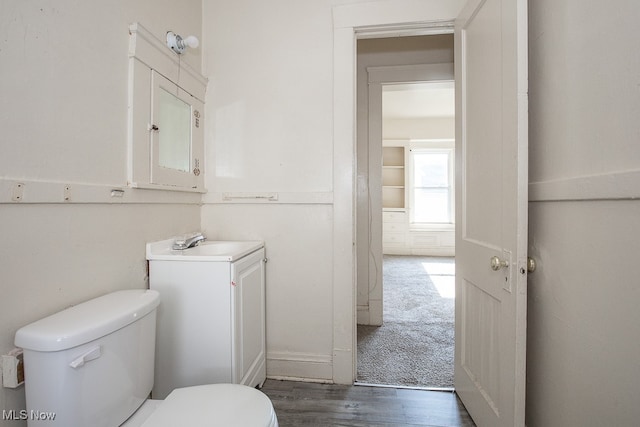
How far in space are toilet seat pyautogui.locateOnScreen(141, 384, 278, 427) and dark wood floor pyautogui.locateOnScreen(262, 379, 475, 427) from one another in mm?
673

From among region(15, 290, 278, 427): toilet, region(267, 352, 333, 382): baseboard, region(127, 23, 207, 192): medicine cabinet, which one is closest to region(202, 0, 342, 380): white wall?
region(267, 352, 333, 382): baseboard

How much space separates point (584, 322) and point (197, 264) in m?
1.48

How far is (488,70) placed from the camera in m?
1.33

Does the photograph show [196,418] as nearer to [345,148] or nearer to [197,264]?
[197,264]

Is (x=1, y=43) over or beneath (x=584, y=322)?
over

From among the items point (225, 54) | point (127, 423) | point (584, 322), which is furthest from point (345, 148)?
point (127, 423)

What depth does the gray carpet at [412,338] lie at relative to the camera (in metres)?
1.90

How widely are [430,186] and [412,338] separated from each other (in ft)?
14.0

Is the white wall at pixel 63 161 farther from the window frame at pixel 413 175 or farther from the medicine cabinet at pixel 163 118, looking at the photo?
the window frame at pixel 413 175

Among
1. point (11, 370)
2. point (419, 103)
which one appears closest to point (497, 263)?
point (11, 370)

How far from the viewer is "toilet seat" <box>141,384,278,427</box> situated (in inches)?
33.4

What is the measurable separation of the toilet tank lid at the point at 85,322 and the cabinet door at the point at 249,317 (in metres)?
0.41

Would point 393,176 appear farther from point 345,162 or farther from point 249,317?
point 249,317

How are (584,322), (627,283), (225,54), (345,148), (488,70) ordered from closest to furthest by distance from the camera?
(627,283)
(584,322)
(488,70)
(345,148)
(225,54)
